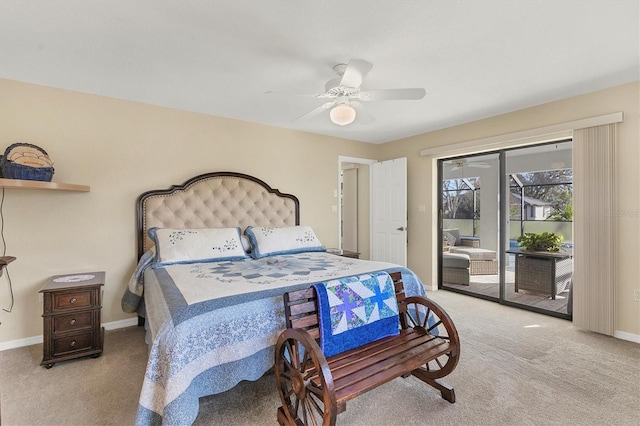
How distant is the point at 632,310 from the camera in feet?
9.34

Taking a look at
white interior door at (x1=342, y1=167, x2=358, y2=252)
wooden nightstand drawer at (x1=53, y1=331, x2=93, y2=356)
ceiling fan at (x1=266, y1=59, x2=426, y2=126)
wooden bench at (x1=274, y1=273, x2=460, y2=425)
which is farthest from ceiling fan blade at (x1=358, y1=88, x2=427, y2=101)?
white interior door at (x1=342, y1=167, x2=358, y2=252)

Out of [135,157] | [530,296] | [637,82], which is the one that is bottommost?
[530,296]

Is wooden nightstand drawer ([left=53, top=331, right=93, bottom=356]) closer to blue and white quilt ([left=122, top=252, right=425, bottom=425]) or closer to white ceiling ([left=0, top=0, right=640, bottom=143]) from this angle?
blue and white quilt ([left=122, top=252, right=425, bottom=425])

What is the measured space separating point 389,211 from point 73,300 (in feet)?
13.7

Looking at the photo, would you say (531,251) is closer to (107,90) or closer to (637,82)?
(637,82)

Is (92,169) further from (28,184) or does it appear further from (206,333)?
(206,333)

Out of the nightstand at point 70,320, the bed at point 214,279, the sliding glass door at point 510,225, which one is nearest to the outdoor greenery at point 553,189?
the sliding glass door at point 510,225

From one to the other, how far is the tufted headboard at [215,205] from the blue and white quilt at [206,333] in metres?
1.13

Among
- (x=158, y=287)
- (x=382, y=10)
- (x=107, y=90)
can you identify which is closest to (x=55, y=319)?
(x=158, y=287)

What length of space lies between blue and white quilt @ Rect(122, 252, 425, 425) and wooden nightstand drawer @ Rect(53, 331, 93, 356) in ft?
2.27

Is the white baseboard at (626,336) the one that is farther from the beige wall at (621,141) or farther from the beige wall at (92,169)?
the beige wall at (92,169)

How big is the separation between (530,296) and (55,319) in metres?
5.12

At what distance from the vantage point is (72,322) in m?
2.47

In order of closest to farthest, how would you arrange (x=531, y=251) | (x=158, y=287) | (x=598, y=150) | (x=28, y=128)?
(x=158, y=287) < (x=28, y=128) < (x=598, y=150) < (x=531, y=251)
